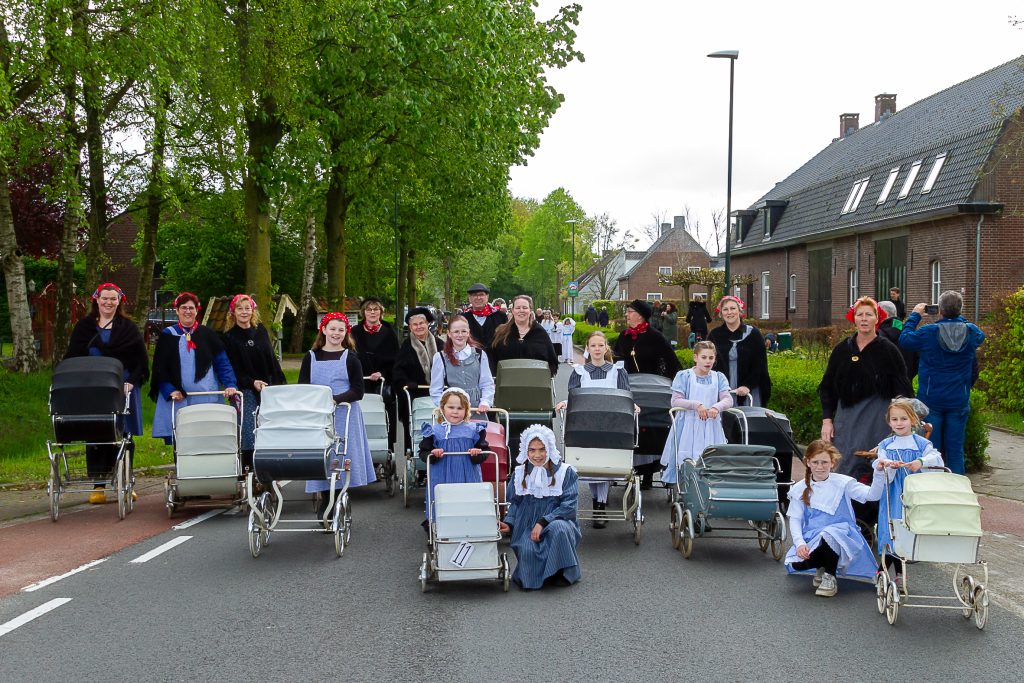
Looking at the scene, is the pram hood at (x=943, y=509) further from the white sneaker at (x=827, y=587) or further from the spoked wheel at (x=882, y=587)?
the white sneaker at (x=827, y=587)

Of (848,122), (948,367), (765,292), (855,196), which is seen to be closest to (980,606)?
(948,367)

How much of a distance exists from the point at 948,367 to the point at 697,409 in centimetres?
304

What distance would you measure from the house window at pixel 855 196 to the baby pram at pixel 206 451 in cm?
3504

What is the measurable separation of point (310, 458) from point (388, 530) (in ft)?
4.41

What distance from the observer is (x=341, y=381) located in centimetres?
1005

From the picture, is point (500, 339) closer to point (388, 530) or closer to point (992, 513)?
point (388, 530)

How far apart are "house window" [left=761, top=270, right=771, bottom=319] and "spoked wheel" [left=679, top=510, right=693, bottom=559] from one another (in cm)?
4400

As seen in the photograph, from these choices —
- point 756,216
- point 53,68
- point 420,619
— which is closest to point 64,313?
point 53,68

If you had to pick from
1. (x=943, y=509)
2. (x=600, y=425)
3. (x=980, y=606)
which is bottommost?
(x=980, y=606)

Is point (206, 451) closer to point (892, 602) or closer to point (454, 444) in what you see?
point (454, 444)

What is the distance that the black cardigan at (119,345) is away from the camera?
10.5 metres

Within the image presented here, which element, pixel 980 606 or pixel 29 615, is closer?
pixel 980 606

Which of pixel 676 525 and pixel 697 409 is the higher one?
pixel 697 409

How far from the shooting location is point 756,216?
54.5 meters
